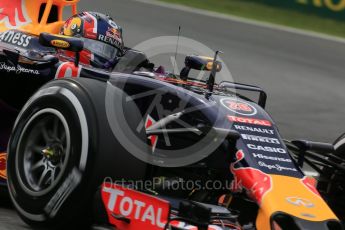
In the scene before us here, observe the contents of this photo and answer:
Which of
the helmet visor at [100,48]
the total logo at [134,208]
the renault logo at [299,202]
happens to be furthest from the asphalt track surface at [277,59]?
the total logo at [134,208]

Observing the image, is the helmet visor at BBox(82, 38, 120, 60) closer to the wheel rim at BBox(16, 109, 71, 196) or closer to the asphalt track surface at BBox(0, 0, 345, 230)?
the wheel rim at BBox(16, 109, 71, 196)

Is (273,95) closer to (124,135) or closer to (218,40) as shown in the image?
(218,40)

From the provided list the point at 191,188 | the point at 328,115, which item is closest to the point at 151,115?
the point at 191,188

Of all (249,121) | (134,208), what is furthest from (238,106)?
(134,208)

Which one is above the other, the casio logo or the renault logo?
the casio logo

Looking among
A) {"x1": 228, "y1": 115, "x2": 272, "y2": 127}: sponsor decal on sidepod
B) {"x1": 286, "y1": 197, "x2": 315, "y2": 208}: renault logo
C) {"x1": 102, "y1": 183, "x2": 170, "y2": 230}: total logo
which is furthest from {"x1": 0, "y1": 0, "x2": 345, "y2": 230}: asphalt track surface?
{"x1": 102, "y1": 183, "x2": 170, "y2": 230}: total logo

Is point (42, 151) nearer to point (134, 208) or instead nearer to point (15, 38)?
point (134, 208)

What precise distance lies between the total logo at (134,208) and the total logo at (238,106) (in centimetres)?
106

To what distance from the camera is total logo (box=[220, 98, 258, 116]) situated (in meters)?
5.58

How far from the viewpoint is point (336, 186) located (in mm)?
6340

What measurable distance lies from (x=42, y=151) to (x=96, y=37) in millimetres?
1932

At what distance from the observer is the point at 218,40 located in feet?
48.5

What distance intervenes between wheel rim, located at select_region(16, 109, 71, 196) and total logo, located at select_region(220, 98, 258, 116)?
112cm

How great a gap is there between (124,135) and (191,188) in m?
0.67
